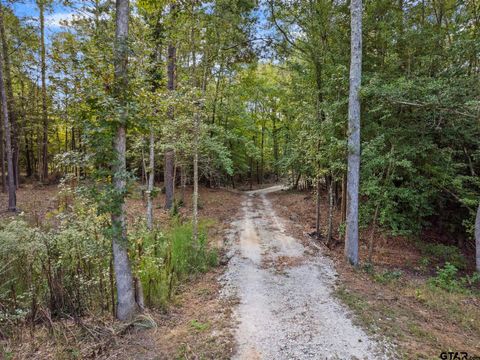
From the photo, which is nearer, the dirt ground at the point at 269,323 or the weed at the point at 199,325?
the dirt ground at the point at 269,323

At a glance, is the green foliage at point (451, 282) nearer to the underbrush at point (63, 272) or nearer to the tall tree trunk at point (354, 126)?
the tall tree trunk at point (354, 126)

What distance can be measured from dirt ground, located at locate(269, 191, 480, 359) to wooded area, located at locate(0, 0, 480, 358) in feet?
2.87

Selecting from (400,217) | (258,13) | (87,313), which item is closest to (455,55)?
(400,217)

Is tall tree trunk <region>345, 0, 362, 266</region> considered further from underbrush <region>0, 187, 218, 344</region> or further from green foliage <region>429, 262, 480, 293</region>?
underbrush <region>0, 187, 218, 344</region>

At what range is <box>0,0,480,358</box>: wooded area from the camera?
156 inches

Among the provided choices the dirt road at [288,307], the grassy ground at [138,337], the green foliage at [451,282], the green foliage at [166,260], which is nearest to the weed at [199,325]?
the grassy ground at [138,337]

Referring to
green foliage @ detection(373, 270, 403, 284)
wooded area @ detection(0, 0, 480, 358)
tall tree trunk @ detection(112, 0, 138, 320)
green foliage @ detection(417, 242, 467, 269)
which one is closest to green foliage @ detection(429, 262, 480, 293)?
wooded area @ detection(0, 0, 480, 358)

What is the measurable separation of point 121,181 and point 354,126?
20.3 feet

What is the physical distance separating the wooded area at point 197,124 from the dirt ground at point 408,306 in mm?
876

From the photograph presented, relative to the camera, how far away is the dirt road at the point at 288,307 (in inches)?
159

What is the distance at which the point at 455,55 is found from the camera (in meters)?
7.45

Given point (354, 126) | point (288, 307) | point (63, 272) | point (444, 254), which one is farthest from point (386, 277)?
point (63, 272)

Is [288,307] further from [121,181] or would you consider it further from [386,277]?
[121,181]

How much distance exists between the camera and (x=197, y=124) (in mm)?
7844
